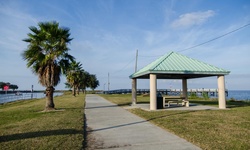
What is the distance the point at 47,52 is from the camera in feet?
49.5

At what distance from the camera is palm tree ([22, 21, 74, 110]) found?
14633 millimetres

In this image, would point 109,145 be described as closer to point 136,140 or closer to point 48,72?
point 136,140

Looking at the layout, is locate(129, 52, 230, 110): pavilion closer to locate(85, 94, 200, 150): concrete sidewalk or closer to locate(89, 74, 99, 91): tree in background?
locate(85, 94, 200, 150): concrete sidewalk

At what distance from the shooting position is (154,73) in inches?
591

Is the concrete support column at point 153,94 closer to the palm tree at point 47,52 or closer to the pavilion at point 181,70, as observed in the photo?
the pavilion at point 181,70

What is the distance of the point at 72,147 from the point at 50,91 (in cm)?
1025

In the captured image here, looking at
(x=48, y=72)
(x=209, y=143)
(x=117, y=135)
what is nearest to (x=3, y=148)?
(x=117, y=135)

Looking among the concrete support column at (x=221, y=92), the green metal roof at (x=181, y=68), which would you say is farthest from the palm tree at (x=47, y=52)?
the concrete support column at (x=221, y=92)

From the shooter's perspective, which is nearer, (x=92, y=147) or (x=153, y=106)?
(x=92, y=147)

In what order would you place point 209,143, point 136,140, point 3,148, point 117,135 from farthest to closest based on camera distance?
point 117,135 → point 136,140 → point 209,143 → point 3,148

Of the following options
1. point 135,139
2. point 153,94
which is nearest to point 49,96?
point 153,94

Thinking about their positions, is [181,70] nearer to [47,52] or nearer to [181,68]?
[181,68]

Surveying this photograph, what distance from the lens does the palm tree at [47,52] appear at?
14633 millimetres

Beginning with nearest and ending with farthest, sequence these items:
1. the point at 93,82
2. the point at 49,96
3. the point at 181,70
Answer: the point at 49,96
the point at 181,70
the point at 93,82
